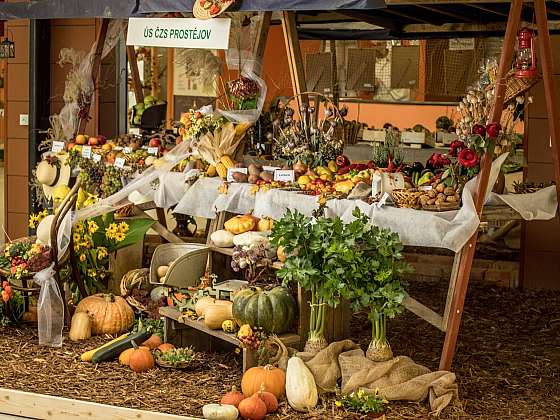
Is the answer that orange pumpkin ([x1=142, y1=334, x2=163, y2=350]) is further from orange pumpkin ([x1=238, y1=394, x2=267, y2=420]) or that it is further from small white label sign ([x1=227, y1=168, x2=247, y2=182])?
orange pumpkin ([x1=238, y1=394, x2=267, y2=420])

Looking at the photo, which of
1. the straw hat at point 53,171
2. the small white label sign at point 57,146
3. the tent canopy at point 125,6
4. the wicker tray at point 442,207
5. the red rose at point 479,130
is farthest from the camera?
the small white label sign at point 57,146

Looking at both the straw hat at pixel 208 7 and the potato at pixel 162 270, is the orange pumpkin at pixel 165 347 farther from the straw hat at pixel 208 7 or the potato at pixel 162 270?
the straw hat at pixel 208 7

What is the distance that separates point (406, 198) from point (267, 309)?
0.93 metres

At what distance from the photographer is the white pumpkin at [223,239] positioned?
21.8ft

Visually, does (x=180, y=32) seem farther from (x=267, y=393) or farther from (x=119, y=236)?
(x=267, y=393)

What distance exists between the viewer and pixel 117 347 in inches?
252

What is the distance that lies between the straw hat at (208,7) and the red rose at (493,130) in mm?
1832

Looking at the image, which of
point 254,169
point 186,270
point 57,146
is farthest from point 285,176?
point 57,146

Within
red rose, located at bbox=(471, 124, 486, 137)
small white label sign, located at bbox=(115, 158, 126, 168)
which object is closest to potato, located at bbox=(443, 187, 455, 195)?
A: red rose, located at bbox=(471, 124, 486, 137)

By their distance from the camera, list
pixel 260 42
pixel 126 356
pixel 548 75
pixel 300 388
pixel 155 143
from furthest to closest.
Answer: pixel 155 143
pixel 260 42
pixel 126 356
pixel 548 75
pixel 300 388

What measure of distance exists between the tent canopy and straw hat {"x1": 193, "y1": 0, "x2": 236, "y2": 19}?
0.18ft

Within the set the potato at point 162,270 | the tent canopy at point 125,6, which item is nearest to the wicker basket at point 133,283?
the potato at point 162,270

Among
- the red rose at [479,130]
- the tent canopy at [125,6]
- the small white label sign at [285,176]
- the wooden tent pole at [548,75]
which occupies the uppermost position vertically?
the tent canopy at [125,6]

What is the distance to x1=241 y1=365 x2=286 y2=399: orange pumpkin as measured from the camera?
556 centimetres
